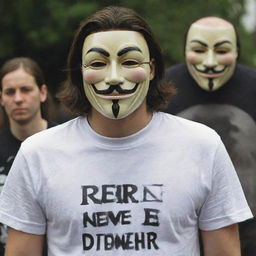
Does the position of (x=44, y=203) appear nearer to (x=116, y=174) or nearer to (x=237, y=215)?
(x=116, y=174)

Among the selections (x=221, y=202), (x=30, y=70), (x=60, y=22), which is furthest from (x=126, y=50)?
(x=60, y=22)

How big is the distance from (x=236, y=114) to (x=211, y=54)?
1.63 ft

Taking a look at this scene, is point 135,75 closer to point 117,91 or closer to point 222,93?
point 117,91

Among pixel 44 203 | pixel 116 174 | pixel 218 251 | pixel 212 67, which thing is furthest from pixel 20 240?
pixel 212 67

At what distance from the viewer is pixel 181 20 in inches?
591

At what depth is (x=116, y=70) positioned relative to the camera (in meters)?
3.97

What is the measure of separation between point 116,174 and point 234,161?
186cm

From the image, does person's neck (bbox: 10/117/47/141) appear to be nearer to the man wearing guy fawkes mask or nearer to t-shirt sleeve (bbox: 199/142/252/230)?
the man wearing guy fawkes mask

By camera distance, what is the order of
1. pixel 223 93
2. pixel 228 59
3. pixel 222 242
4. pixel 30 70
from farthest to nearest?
1. pixel 30 70
2. pixel 228 59
3. pixel 223 93
4. pixel 222 242

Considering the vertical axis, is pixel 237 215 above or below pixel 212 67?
below

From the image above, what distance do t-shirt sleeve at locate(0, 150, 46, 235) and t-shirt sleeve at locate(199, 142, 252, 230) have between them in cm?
66

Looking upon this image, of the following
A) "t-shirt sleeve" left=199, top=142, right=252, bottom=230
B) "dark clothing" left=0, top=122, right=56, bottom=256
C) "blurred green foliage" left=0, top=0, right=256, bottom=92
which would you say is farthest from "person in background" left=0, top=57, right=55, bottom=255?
"blurred green foliage" left=0, top=0, right=256, bottom=92

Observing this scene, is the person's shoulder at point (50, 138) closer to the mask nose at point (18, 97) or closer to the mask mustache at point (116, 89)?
the mask mustache at point (116, 89)

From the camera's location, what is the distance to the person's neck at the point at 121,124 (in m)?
3.89
